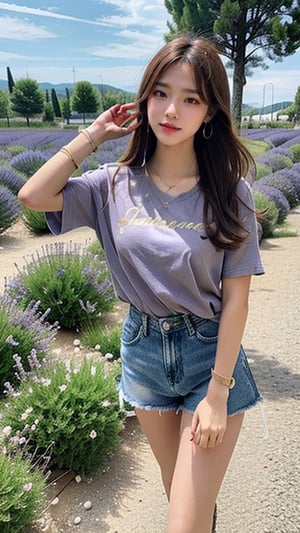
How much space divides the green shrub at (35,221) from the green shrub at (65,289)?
3511 millimetres

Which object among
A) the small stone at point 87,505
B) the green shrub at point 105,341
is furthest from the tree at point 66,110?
the small stone at point 87,505

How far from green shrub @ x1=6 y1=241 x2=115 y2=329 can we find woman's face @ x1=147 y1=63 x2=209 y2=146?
2.67 metres

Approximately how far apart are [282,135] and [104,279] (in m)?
21.0

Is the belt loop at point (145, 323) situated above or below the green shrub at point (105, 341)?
above

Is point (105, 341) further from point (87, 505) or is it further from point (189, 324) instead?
point (189, 324)

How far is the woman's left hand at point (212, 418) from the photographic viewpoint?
142 centimetres

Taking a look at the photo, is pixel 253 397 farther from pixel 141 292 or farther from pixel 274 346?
pixel 274 346

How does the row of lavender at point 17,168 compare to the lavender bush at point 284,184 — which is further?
the lavender bush at point 284,184

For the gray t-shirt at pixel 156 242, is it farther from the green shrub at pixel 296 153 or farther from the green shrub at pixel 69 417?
the green shrub at pixel 296 153

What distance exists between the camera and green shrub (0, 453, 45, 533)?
201cm

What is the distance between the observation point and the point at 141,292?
5.02 ft

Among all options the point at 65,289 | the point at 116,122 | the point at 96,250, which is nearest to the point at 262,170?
the point at 96,250

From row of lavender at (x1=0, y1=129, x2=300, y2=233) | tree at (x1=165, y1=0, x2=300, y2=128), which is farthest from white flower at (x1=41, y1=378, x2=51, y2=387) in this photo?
tree at (x1=165, y1=0, x2=300, y2=128)

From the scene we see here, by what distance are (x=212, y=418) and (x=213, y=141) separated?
0.81 m
